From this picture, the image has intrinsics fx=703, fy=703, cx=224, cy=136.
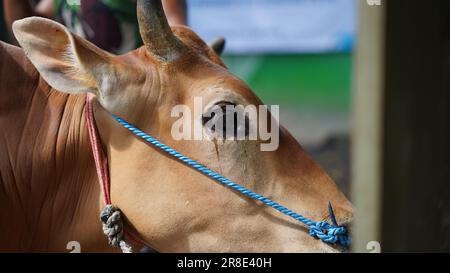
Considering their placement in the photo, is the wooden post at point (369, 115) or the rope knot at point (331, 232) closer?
the wooden post at point (369, 115)

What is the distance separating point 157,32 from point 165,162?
0.48 meters

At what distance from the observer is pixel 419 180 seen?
164 centimetres

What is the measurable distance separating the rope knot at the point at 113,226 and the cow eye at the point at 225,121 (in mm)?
459

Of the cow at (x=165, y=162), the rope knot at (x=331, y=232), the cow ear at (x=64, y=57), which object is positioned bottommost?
the rope knot at (x=331, y=232)

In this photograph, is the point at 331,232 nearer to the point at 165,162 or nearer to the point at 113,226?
the point at 165,162

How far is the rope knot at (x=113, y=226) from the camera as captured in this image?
8.43 ft

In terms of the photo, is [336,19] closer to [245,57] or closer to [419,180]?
[245,57]

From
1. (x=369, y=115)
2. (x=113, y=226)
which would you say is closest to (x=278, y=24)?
(x=113, y=226)

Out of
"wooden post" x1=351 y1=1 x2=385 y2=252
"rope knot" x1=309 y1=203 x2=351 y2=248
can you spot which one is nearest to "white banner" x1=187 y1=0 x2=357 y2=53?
"rope knot" x1=309 y1=203 x2=351 y2=248

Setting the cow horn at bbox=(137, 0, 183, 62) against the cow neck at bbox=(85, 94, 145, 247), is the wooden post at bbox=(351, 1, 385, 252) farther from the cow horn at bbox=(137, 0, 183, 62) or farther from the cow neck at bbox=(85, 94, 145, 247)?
the cow neck at bbox=(85, 94, 145, 247)

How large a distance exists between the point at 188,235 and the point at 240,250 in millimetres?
200

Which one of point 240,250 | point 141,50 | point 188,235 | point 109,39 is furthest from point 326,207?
point 109,39

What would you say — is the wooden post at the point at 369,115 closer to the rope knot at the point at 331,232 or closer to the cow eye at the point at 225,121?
the rope knot at the point at 331,232

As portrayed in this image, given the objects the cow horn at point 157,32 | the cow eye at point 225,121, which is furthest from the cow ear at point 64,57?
the cow eye at point 225,121
